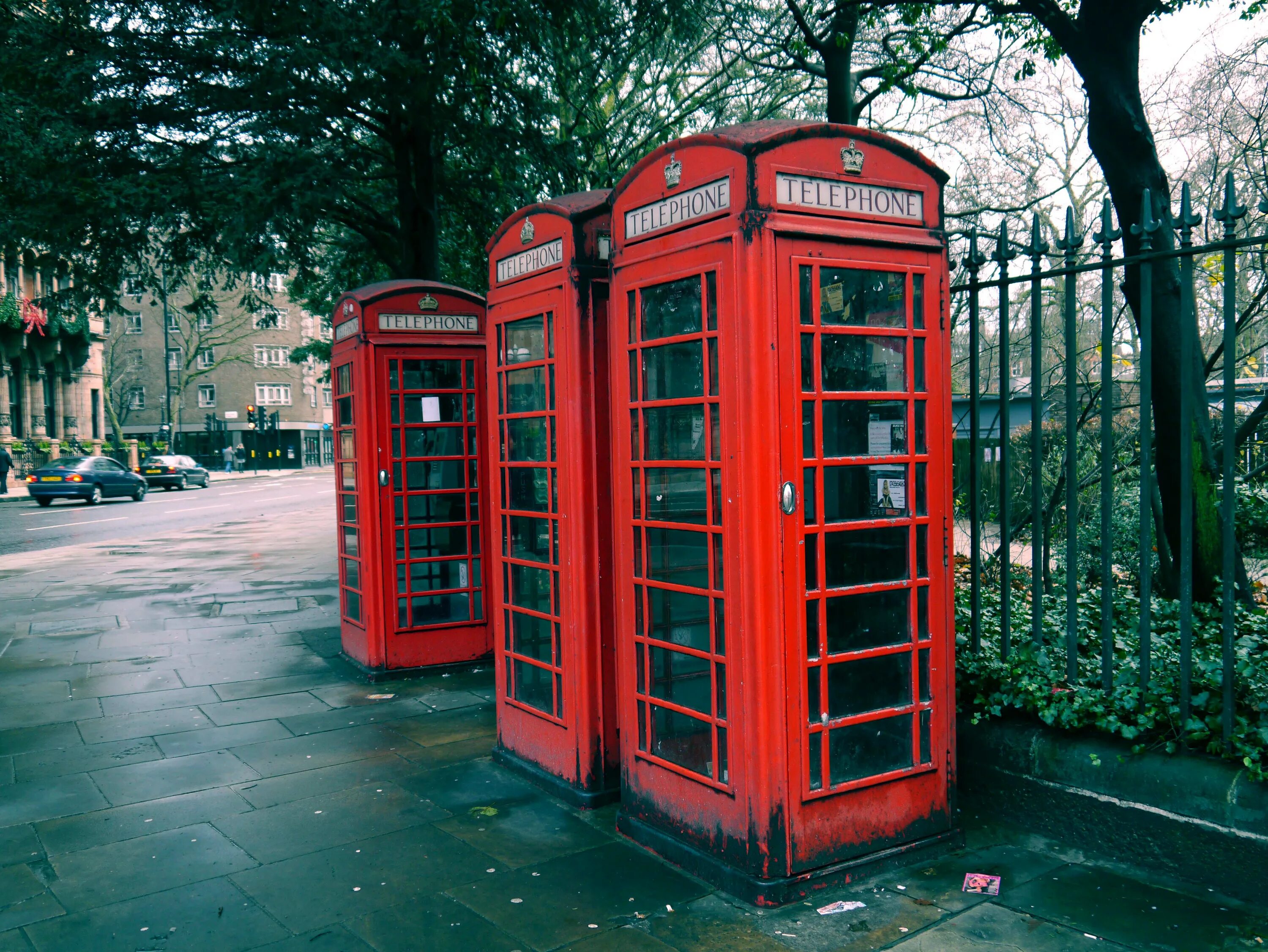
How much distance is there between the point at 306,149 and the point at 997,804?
9.32m

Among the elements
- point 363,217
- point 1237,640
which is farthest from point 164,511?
point 1237,640

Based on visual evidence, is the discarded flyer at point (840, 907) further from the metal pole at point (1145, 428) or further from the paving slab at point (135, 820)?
the paving slab at point (135, 820)

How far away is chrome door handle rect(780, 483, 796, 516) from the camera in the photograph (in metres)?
3.42

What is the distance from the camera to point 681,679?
12.8ft

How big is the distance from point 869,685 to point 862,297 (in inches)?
59.2

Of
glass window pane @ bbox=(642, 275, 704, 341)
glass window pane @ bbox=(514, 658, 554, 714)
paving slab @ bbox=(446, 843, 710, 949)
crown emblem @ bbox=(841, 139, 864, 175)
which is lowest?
paving slab @ bbox=(446, 843, 710, 949)

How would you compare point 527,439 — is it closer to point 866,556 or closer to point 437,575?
point 866,556

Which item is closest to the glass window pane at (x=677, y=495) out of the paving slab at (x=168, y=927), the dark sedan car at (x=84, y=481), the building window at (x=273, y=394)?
the paving slab at (x=168, y=927)

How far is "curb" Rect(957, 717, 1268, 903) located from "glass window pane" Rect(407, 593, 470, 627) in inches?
161

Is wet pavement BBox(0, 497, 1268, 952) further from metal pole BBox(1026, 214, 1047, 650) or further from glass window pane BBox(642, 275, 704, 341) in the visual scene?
glass window pane BBox(642, 275, 704, 341)

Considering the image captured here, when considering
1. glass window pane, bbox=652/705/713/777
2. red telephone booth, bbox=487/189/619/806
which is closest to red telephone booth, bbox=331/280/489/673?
red telephone booth, bbox=487/189/619/806

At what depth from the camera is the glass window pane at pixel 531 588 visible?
4.74 meters

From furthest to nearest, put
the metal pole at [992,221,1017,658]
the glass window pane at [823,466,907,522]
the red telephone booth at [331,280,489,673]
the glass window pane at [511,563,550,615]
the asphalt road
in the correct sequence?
the asphalt road < the red telephone booth at [331,280,489,673] < the glass window pane at [511,563,550,615] < the metal pole at [992,221,1017,658] < the glass window pane at [823,466,907,522]

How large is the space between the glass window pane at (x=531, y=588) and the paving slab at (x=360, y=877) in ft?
3.87
